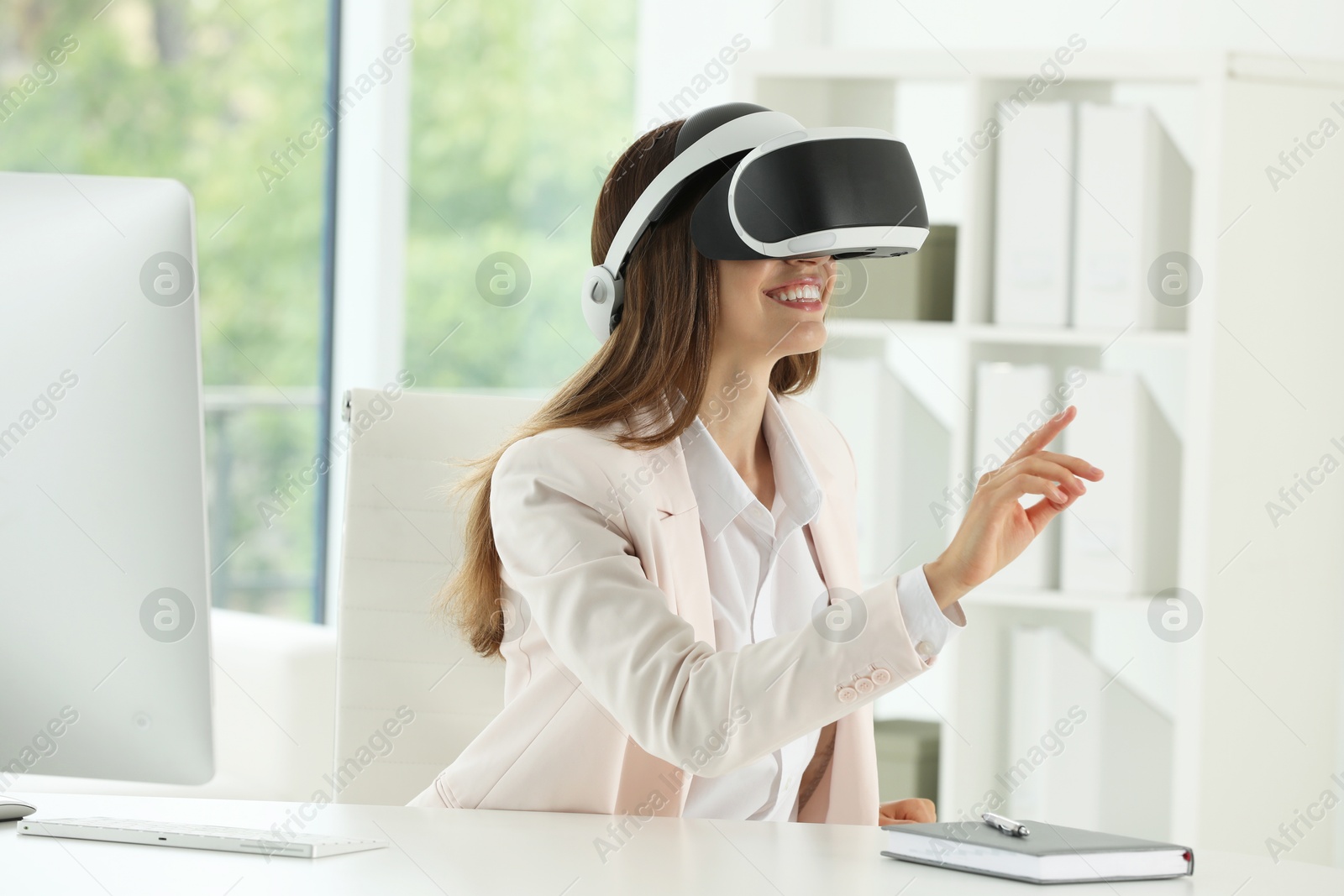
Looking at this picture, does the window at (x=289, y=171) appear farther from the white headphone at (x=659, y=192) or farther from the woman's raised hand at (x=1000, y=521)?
the woman's raised hand at (x=1000, y=521)

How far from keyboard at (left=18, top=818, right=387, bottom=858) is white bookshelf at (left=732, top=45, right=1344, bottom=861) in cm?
159

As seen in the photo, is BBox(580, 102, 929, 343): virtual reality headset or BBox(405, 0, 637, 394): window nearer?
BBox(580, 102, 929, 343): virtual reality headset

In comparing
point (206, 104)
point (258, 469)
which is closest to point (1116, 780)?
point (258, 469)

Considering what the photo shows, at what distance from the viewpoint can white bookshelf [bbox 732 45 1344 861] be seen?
223 centimetres

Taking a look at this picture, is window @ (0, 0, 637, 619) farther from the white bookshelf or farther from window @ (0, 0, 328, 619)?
the white bookshelf

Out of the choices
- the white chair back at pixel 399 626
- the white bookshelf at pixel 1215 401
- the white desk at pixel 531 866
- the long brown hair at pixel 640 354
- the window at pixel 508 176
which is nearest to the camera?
the white desk at pixel 531 866

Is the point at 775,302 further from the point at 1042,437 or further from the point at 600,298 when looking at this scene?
the point at 1042,437

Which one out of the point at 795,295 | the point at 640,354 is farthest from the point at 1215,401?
the point at 640,354

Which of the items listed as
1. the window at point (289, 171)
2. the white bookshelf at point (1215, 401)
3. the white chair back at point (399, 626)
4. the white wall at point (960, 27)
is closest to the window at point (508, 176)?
the window at point (289, 171)

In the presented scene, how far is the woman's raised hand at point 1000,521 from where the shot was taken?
42.4 inches

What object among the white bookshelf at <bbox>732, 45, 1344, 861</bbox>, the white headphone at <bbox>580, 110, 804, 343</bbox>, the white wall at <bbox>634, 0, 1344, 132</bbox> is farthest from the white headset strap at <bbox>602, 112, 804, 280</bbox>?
the white wall at <bbox>634, 0, 1344, 132</bbox>

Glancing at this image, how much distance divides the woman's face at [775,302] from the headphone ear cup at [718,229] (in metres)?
0.05

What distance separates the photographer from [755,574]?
1.47 m

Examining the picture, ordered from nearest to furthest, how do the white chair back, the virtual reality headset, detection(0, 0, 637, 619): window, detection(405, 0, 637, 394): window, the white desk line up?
1. the white desk
2. the virtual reality headset
3. the white chair back
4. detection(405, 0, 637, 394): window
5. detection(0, 0, 637, 619): window
